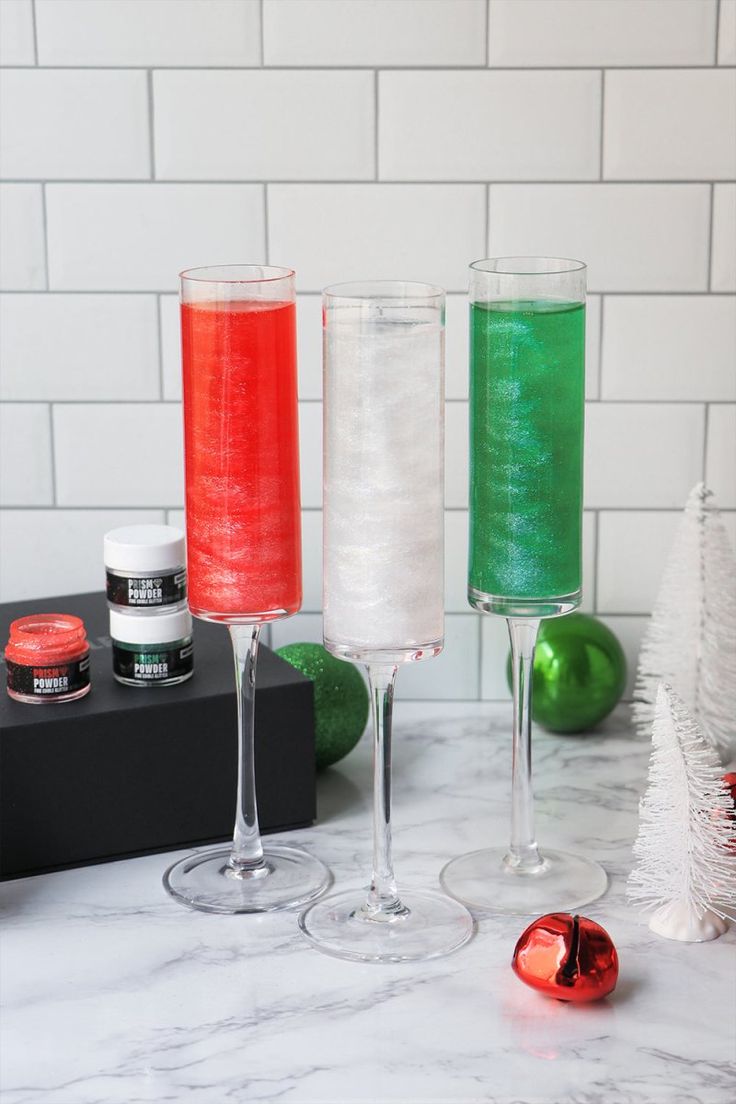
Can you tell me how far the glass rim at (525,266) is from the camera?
89cm

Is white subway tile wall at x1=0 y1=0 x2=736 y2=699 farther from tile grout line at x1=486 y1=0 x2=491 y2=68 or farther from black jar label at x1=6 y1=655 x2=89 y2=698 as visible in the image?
black jar label at x1=6 y1=655 x2=89 y2=698

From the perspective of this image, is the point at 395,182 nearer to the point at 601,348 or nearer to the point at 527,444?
the point at 601,348

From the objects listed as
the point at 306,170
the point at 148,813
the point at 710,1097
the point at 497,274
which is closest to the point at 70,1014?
the point at 148,813

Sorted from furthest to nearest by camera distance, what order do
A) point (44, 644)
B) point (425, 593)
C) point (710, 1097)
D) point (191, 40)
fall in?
point (191, 40), point (44, 644), point (425, 593), point (710, 1097)

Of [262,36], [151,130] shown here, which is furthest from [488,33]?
[151,130]

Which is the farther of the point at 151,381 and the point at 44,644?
the point at 151,381

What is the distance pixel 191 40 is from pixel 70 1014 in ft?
2.78

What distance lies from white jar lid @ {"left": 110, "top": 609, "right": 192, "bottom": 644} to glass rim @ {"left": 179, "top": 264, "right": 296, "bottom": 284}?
0.86ft

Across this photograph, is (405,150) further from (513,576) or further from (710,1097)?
(710,1097)

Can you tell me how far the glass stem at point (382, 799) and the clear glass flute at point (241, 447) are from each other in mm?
74

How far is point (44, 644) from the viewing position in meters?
1.02

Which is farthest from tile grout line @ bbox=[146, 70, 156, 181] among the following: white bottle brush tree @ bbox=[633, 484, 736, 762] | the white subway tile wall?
white bottle brush tree @ bbox=[633, 484, 736, 762]

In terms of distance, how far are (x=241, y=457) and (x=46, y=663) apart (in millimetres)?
246

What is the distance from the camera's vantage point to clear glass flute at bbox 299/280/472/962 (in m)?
0.82
